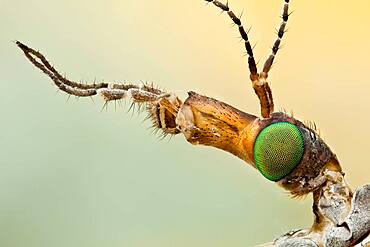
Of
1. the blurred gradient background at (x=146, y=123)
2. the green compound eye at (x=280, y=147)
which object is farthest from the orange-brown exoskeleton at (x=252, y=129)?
the blurred gradient background at (x=146, y=123)

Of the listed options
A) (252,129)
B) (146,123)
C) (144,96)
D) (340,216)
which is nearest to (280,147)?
(252,129)

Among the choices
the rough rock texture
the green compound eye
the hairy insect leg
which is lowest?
the rough rock texture

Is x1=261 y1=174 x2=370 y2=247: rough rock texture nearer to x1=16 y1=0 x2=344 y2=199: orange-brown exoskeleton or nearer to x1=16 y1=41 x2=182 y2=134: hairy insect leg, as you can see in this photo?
x1=16 y1=0 x2=344 y2=199: orange-brown exoskeleton

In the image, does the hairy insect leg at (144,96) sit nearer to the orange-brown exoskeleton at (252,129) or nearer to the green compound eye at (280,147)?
the orange-brown exoskeleton at (252,129)

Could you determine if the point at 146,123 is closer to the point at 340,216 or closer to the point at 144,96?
the point at 144,96

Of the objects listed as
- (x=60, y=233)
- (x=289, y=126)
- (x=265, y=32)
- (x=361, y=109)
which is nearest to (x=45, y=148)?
(x=60, y=233)

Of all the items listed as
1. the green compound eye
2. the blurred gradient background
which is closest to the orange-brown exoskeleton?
the green compound eye
